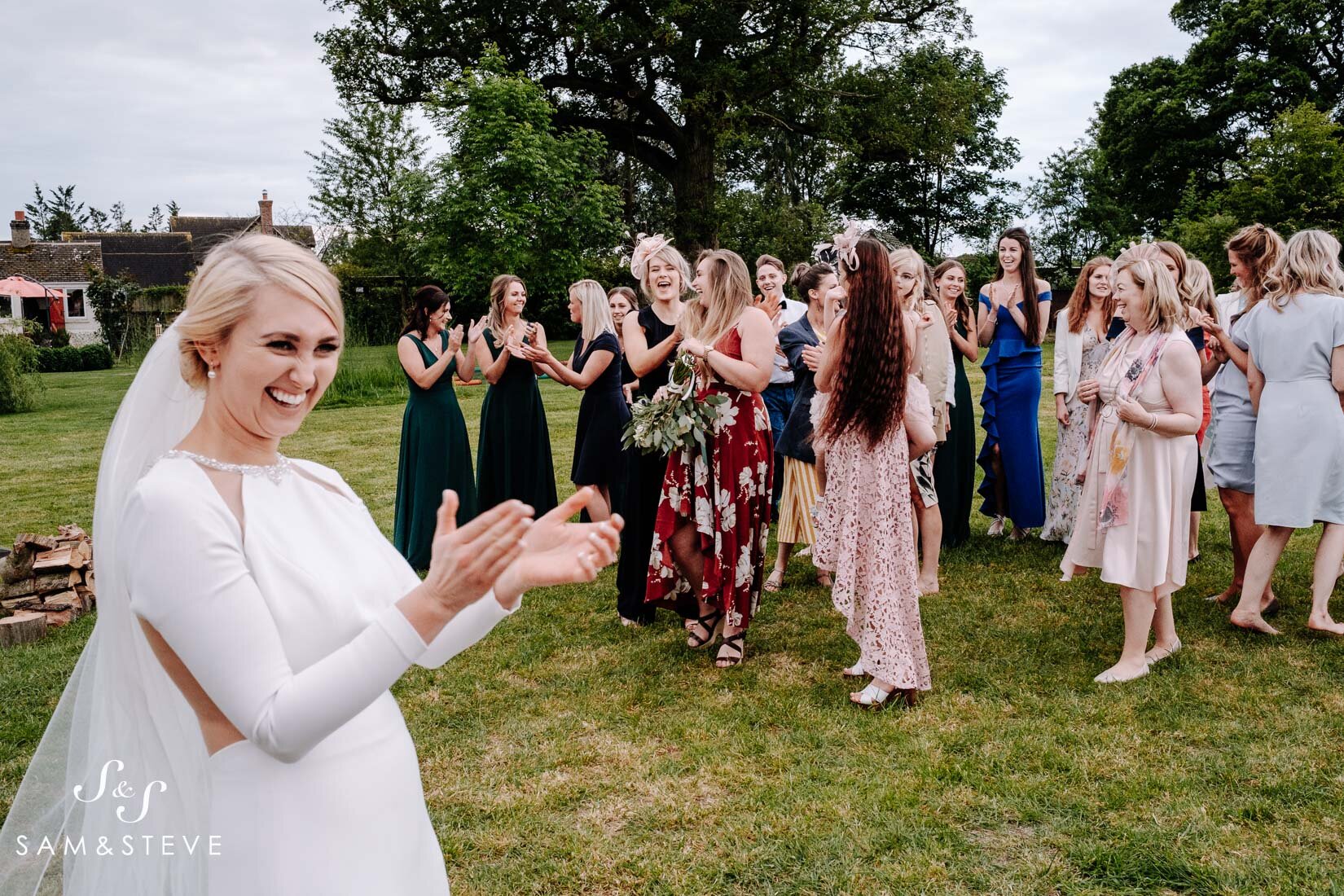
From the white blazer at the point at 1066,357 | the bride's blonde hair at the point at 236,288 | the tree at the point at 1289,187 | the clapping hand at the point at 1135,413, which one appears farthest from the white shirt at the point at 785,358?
the tree at the point at 1289,187

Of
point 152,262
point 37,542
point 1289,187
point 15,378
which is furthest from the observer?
point 152,262

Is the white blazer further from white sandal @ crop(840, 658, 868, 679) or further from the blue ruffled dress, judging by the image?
white sandal @ crop(840, 658, 868, 679)

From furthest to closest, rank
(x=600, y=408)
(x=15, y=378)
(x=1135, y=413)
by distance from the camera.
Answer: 1. (x=15, y=378)
2. (x=600, y=408)
3. (x=1135, y=413)

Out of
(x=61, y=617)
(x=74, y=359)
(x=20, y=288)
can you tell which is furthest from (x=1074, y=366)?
(x=20, y=288)

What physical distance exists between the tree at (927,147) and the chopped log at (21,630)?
24176mm

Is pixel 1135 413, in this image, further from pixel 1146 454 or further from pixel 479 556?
pixel 479 556

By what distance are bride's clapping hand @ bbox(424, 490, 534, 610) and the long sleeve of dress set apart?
8cm

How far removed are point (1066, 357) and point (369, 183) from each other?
3492 centimetres

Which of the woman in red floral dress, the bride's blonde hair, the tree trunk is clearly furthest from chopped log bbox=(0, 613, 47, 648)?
the tree trunk

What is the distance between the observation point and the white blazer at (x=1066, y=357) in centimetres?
729

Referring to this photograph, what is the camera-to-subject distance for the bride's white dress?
1.36m

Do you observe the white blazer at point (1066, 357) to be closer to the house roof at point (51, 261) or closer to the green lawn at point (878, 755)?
the green lawn at point (878, 755)

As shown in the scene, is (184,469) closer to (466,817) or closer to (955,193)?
(466,817)

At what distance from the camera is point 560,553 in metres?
1.53
